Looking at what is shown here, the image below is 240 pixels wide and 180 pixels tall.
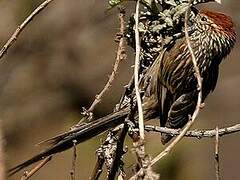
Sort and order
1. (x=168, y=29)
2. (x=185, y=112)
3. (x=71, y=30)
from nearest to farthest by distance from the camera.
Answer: (x=168, y=29) < (x=185, y=112) < (x=71, y=30)

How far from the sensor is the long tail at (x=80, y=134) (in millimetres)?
2414

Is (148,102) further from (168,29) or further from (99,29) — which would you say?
(99,29)

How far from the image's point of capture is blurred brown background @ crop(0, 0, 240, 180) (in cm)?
658

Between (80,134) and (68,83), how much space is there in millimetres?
4391

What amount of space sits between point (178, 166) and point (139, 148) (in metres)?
4.70

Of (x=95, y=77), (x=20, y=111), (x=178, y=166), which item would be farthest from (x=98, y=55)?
(x=178, y=166)

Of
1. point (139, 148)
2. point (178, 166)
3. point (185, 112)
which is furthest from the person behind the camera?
point (178, 166)

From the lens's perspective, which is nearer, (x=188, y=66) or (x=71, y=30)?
(x=188, y=66)

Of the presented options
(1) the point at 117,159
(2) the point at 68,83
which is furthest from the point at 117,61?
(2) the point at 68,83

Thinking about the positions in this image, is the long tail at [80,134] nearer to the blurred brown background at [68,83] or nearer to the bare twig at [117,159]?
the bare twig at [117,159]

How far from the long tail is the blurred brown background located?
362 centimetres

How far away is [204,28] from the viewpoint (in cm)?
304

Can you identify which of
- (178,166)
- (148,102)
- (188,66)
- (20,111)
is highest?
(188,66)

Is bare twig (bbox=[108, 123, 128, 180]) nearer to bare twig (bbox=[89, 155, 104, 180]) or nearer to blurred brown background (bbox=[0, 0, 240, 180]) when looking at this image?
bare twig (bbox=[89, 155, 104, 180])
